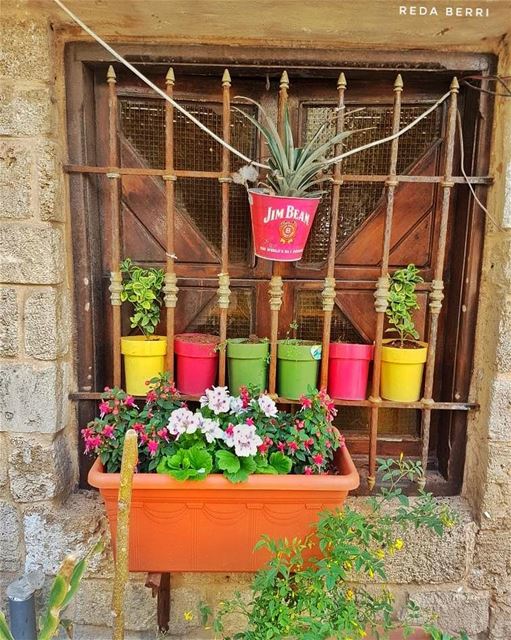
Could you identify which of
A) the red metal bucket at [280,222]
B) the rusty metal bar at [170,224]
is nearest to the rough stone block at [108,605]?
the rusty metal bar at [170,224]


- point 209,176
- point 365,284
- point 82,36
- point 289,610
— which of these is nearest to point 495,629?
point 289,610

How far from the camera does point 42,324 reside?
173 cm

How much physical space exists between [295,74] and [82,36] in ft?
2.61

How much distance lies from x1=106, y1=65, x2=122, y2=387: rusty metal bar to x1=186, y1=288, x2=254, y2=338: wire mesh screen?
30cm

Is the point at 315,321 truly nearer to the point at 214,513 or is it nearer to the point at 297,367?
the point at 297,367

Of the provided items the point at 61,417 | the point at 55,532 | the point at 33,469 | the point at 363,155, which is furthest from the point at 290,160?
the point at 55,532

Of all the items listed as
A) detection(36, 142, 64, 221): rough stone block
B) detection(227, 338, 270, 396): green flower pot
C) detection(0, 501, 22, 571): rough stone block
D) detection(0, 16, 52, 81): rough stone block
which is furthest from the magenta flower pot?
detection(0, 16, 52, 81): rough stone block

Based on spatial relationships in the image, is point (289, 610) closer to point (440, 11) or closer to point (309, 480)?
point (309, 480)

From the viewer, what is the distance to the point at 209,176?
5.77ft

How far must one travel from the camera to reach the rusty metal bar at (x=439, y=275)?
1.74 metres

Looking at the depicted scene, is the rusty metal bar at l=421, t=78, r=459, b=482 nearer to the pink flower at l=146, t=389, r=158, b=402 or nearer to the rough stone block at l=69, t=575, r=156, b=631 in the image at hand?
the pink flower at l=146, t=389, r=158, b=402

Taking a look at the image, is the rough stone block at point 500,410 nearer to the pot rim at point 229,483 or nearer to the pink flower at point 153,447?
the pot rim at point 229,483

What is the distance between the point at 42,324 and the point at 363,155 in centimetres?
141

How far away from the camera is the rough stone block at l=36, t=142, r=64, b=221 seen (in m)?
1.68
